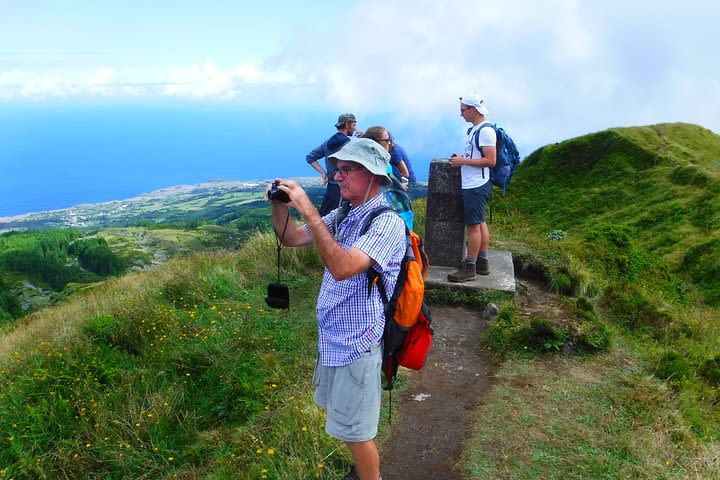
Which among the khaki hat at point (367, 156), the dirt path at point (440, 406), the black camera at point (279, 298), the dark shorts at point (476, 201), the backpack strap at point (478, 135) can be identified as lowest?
the dirt path at point (440, 406)

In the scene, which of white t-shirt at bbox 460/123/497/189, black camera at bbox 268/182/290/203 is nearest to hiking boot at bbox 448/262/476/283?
white t-shirt at bbox 460/123/497/189

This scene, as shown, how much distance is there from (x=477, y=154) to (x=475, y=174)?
282 mm

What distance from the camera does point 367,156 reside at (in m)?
2.39

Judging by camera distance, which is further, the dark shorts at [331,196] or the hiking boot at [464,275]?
the dark shorts at [331,196]

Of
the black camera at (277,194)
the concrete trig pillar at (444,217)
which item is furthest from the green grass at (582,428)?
the concrete trig pillar at (444,217)

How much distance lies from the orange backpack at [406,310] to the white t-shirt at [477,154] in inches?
126

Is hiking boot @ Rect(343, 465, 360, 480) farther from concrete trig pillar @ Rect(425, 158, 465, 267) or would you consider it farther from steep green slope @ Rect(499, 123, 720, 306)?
steep green slope @ Rect(499, 123, 720, 306)

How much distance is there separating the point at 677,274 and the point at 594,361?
807cm

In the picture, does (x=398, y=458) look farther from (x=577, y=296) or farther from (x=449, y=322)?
(x=577, y=296)

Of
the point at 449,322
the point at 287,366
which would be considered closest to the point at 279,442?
the point at 287,366

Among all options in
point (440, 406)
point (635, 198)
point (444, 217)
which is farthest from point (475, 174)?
point (635, 198)

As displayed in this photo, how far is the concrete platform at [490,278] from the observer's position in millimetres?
6527

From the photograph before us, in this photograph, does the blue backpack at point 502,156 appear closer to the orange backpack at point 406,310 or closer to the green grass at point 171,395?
the green grass at point 171,395

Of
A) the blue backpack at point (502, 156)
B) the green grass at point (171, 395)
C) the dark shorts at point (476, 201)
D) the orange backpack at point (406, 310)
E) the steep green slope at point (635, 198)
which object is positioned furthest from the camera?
the steep green slope at point (635, 198)
